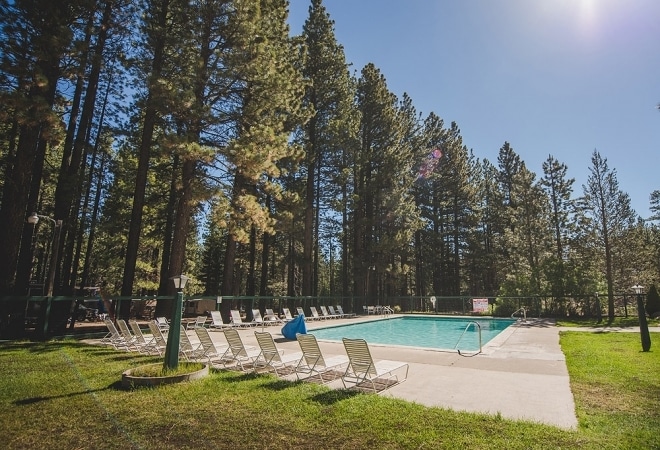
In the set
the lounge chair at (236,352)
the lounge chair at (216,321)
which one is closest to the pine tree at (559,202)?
the lounge chair at (216,321)

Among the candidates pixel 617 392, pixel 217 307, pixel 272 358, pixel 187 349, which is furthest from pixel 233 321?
pixel 617 392

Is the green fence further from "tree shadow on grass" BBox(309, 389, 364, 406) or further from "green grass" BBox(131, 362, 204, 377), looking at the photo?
"tree shadow on grass" BBox(309, 389, 364, 406)

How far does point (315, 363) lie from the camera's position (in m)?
6.78

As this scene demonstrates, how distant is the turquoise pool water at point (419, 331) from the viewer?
50.7 ft

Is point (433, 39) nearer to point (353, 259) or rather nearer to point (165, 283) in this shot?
point (165, 283)

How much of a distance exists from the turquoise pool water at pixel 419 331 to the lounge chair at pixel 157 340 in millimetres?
7153

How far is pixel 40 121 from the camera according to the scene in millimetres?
10945

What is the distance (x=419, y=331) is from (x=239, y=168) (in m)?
12.5

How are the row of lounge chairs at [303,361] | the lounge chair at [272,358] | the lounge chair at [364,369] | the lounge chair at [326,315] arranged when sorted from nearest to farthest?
1. the lounge chair at [364,369]
2. the row of lounge chairs at [303,361]
3. the lounge chair at [272,358]
4. the lounge chair at [326,315]

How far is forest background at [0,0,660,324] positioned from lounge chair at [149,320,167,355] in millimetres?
4557

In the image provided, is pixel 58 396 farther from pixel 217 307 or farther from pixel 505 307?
pixel 505 307

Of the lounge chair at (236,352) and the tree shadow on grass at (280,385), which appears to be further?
the lounge chair at (236,352)

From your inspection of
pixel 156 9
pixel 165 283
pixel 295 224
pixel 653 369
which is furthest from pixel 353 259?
pixel 653 369

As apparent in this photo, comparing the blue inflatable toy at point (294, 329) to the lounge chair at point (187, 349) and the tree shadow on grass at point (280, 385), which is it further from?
the tree shadow on grass at point (280, 385)
